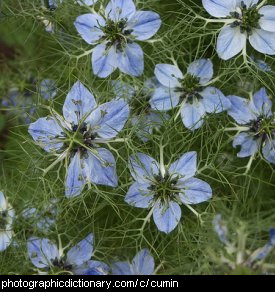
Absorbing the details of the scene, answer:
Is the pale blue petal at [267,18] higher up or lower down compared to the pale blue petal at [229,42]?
higher up

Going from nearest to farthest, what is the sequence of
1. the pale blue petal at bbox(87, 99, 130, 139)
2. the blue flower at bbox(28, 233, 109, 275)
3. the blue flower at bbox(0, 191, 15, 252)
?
the pale blue petal at bbox(87, 99, 130, 139)
the blue flower at bbox(28, 233, 109, 275)
the blue flower at bbox(0, 191, 15, 252)

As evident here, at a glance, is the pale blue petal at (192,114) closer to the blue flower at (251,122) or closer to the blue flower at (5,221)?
the blue flower at (251,122)

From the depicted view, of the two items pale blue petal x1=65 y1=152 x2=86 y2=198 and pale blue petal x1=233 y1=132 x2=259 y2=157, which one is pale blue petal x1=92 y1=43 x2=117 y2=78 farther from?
pale blue petal x1=233 y1=132 x2=259 y2=157

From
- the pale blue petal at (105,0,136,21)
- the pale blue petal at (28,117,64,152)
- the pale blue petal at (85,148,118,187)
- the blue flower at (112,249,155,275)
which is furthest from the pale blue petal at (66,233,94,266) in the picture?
the pale blue petal at (105,0,136,21)

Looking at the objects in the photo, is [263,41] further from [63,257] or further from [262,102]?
[63,257]

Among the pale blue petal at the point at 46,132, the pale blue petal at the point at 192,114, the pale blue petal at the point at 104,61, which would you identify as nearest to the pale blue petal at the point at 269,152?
the pale blue petal at the point at 192,114

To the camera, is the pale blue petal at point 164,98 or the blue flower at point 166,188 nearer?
the blue flower at point 166,188
